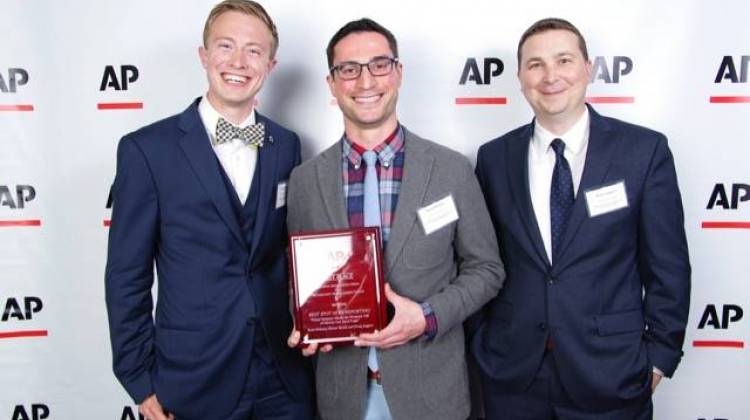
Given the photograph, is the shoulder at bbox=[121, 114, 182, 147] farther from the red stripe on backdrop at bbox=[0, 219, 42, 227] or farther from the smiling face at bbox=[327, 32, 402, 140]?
the red stripe on backdrop at bbox=[0, 219, 42, 227]

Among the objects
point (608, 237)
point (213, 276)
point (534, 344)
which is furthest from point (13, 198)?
point (608, 237)

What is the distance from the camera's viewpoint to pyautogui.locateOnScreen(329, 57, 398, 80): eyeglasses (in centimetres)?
159

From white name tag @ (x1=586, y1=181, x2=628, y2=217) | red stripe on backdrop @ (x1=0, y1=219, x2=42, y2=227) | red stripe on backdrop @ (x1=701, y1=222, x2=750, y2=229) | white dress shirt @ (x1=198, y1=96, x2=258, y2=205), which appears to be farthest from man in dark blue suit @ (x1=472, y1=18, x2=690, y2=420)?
red stripe on backdrop @ (x1=0, y1=219, x2=42, y2=227)

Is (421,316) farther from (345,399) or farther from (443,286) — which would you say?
(345,399)

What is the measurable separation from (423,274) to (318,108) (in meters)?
0.94

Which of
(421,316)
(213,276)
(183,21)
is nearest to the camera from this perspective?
(421,316)

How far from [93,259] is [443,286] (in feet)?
4.86

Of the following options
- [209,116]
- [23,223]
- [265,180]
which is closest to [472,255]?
[265,180]

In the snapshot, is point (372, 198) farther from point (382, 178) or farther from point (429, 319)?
point (429, 319)

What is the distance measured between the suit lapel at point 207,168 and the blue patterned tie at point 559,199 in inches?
34.4

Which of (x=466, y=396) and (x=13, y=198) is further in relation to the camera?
(x=13, y=198)

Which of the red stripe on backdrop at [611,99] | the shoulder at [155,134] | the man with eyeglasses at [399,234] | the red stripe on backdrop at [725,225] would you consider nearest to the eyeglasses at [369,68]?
the man with eyeglasses at [399,234]

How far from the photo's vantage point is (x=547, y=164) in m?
1.69

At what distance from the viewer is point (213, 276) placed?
5.15 ft
